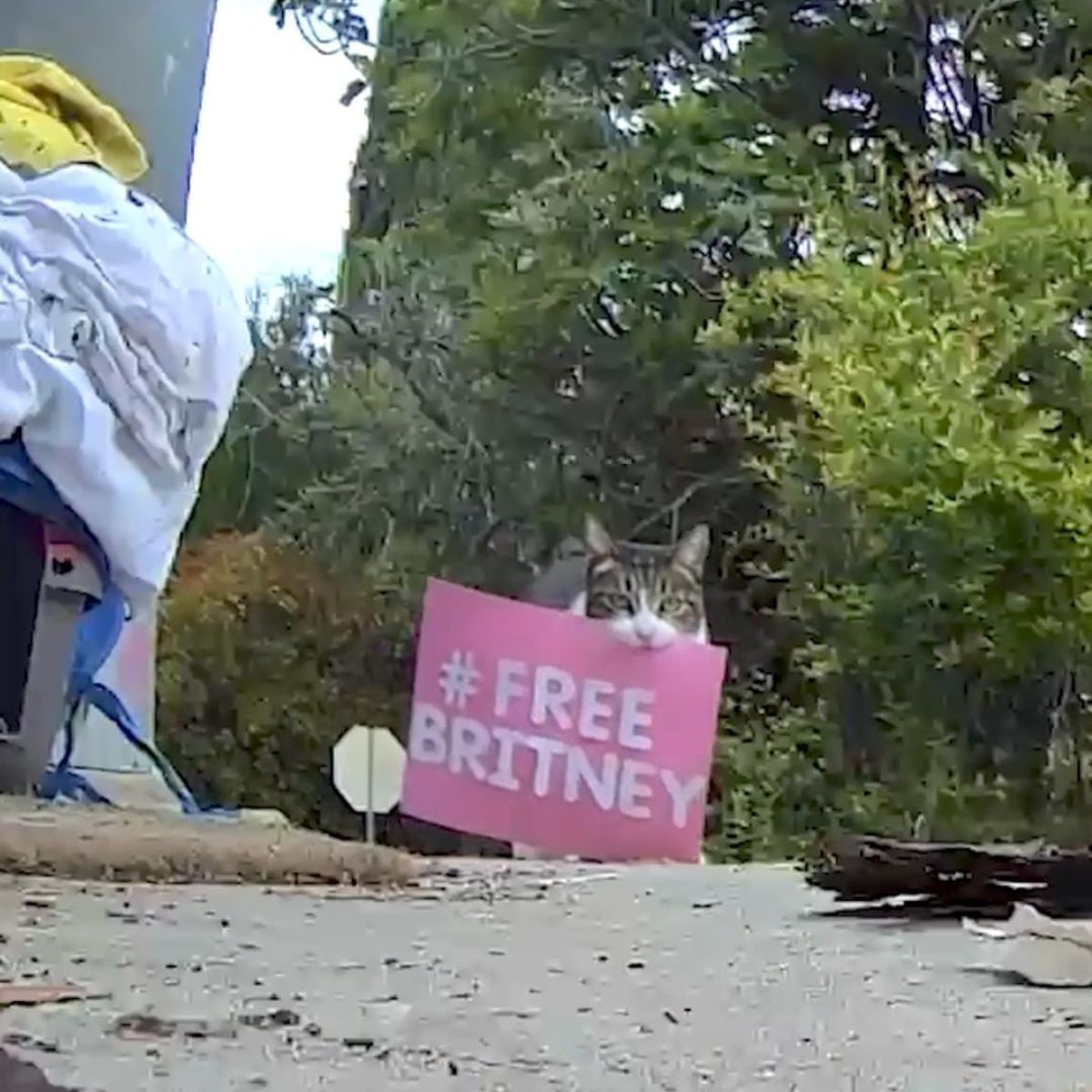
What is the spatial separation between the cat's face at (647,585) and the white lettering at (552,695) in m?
0.18

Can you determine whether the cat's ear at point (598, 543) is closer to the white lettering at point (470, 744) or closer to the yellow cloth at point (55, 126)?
the white lettering at point (470, 744)

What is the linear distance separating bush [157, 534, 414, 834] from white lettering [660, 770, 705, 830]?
2074 millimetres

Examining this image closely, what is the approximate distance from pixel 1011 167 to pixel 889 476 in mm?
846

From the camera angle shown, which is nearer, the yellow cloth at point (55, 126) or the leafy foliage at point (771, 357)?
the yellow cloth at point (55, 126)

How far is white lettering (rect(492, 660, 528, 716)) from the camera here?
3.27 m

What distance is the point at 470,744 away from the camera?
3334 mm

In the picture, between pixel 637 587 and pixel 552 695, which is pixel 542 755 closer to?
pixel 552 695

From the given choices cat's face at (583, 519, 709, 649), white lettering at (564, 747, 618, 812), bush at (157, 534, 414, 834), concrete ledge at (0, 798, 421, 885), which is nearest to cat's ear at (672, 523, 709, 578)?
cat's face at (583, 519, 709, 649)

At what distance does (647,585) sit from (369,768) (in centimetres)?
66

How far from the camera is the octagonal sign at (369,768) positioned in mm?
3365

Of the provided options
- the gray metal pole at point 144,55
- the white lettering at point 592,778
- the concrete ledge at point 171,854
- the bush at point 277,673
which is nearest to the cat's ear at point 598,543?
the white lettering at point 592,778

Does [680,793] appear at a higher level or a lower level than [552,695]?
lower

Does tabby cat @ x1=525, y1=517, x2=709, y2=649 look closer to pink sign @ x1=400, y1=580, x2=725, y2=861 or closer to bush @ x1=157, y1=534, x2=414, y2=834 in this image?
pink sign @ x1=400, y1=580, x2=725, y2=861

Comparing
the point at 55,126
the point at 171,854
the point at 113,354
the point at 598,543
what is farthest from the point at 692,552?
the point at 171,854
